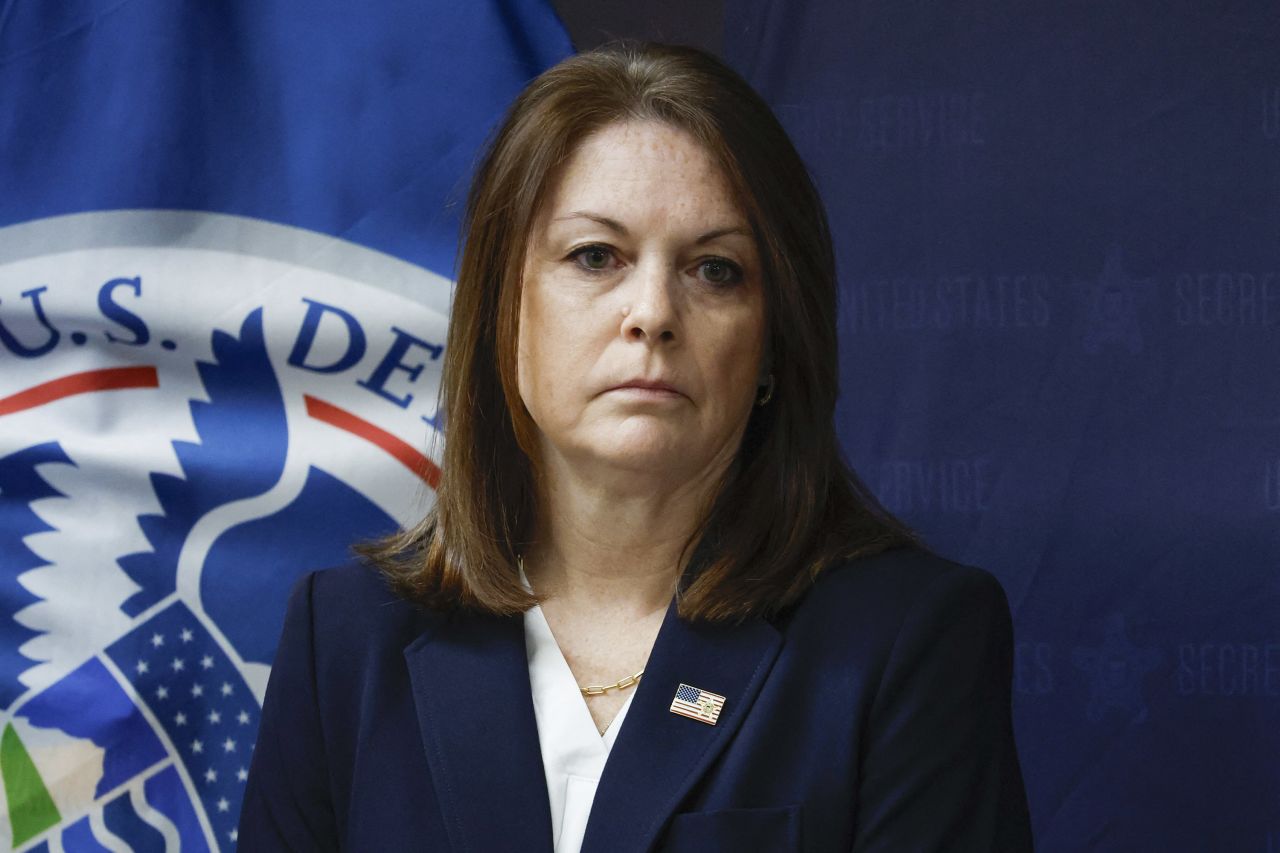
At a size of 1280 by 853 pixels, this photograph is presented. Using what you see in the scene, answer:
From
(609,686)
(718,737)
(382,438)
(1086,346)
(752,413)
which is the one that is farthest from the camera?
(382,438)

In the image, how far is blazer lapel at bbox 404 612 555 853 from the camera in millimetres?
1434

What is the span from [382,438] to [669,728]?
0.86m

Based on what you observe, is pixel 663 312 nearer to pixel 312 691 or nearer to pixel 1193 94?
pixel 312 691

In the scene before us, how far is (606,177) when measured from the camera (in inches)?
59.1

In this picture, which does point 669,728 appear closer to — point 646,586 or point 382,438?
point 646,586

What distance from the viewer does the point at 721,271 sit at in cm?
152

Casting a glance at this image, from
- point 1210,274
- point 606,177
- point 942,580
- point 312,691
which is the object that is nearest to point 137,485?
point 312,691

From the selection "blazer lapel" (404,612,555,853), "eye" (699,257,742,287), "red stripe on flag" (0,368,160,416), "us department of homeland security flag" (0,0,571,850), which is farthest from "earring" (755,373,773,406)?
"red stripe on flag" (0,368,160,416)

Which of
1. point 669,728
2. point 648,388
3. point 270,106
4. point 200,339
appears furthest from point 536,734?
point 270,106

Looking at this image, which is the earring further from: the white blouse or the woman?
the white blouse

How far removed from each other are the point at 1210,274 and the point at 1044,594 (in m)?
0.51

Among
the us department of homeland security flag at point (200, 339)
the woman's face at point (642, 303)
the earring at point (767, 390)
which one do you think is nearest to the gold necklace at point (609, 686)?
the woman's face at point (642, 303)

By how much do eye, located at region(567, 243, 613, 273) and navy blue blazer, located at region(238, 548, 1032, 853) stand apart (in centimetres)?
38

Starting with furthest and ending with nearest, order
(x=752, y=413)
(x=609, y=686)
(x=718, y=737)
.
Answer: (x=752, y=413)
(x=609, y=686)
(x=718, y=737)
